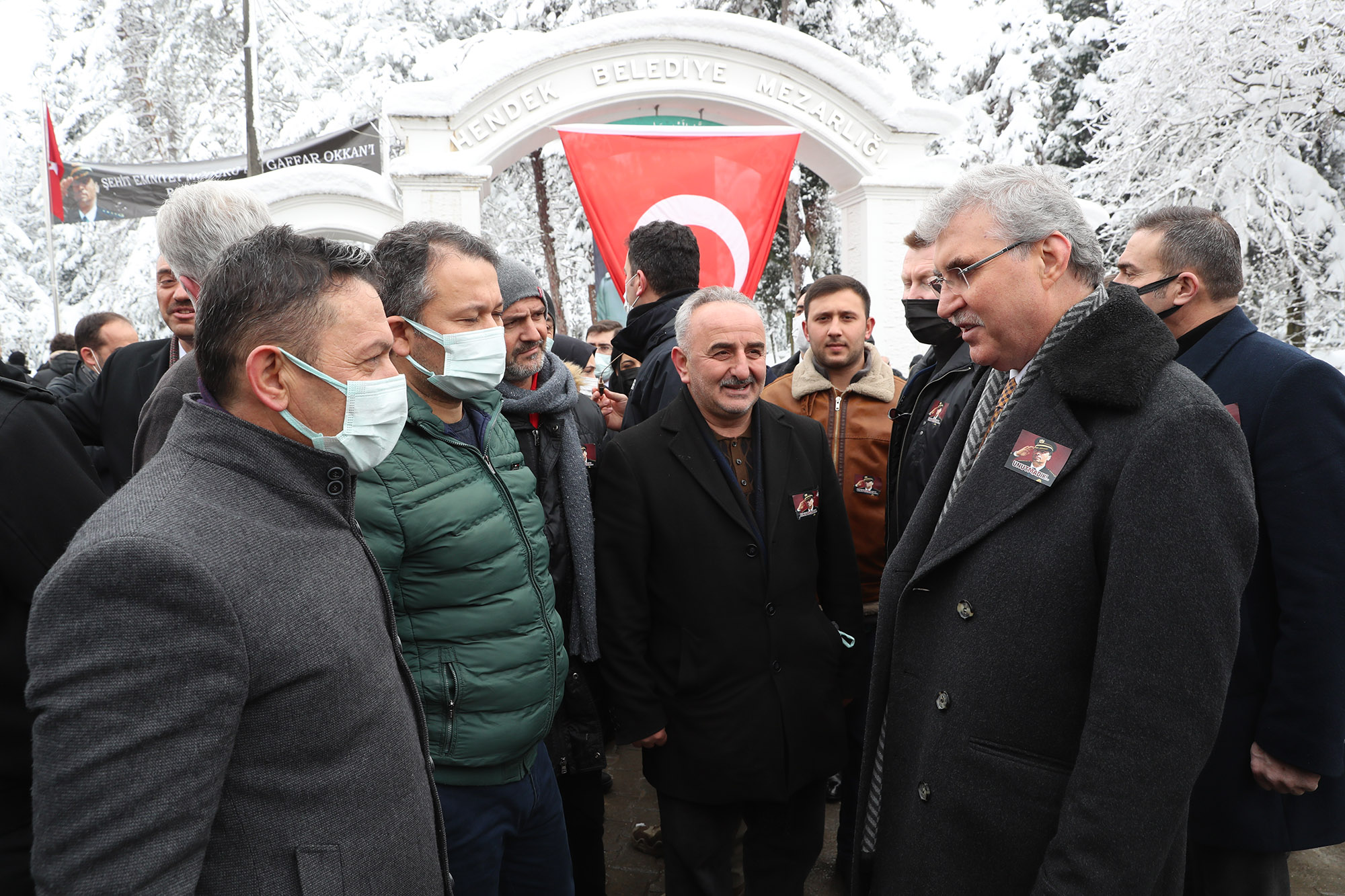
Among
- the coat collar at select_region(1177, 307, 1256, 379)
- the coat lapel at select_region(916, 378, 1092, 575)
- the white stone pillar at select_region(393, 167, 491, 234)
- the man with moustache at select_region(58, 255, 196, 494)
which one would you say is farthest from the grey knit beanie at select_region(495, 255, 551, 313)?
the white stone pillar at select_region(393, 167, 491, 234)

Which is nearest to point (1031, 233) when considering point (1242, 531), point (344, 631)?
point (1242, 531)

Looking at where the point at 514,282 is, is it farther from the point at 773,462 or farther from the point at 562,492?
the point at 773,462

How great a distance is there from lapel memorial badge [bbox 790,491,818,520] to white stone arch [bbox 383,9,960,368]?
5.40 metres

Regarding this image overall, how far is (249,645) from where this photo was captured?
1.36 metres

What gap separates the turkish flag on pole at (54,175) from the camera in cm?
1443

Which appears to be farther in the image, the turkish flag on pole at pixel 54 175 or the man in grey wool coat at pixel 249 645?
the turkish flag on pole at pixel 54 175

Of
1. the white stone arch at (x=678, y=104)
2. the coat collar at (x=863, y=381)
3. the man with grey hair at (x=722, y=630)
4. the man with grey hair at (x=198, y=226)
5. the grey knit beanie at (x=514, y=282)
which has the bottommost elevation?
the man with grey hair at (x=722, y=630)

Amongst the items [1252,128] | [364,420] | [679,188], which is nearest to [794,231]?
Answer: [1252,128]

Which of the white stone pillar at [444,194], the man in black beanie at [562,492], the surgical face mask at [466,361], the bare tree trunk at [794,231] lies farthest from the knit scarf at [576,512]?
the bare tree trunk at [794,231]

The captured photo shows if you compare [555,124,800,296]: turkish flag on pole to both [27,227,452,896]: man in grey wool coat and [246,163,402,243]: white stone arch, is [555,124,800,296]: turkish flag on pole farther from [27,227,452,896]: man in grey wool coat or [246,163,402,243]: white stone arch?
[27,227,452,896]: man in grey wool coat

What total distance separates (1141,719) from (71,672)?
1.74 meters

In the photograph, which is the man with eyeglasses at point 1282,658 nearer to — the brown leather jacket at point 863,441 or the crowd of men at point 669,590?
the crowd of men at point 669,590

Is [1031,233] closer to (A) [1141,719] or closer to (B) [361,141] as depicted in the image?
(A) [1141,719]

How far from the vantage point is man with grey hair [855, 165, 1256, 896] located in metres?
1.60
